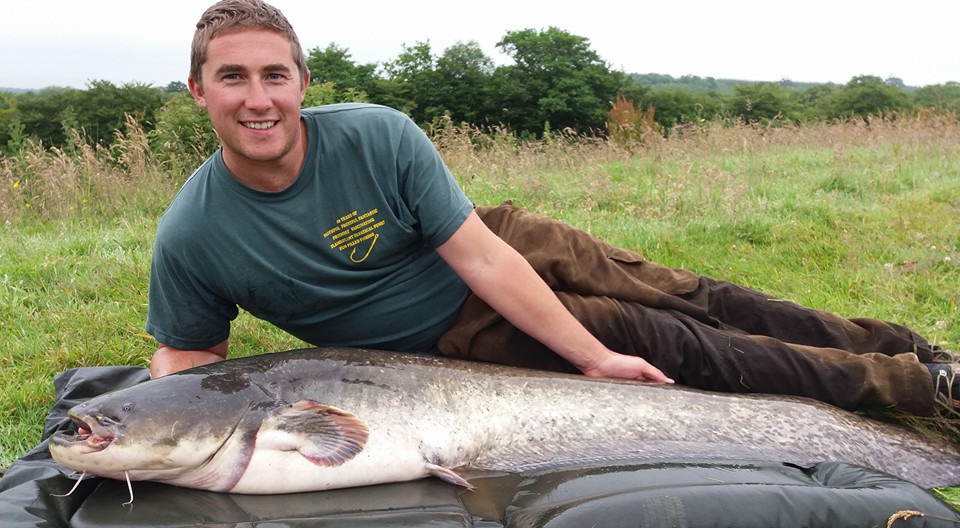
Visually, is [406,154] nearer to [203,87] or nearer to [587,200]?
[203,87]

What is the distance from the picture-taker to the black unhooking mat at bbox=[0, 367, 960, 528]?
6.89 ft

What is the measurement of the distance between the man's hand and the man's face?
4.64ft

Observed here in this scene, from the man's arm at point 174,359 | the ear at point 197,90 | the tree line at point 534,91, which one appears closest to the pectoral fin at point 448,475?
the man's arm at point 174,359

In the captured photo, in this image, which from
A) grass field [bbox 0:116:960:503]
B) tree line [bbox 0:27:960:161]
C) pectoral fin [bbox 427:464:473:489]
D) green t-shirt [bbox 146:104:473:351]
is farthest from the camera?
tree line [bbox 0:27:960:161]

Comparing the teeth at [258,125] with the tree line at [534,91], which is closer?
the teeth at [258,125]

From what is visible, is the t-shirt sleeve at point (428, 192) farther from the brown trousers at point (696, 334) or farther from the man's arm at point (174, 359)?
the man's arm at point (174, 359)

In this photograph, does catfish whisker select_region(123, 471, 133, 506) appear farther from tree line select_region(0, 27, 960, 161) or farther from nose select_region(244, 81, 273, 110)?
tree line select_region(0, 27, 960, 161)

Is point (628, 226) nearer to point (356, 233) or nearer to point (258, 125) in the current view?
point (356, 233)

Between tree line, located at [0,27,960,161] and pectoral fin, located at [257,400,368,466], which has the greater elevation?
tree line, located at [0,27,960,161]

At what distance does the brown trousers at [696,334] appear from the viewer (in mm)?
3021

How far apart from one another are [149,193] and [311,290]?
17.4ft

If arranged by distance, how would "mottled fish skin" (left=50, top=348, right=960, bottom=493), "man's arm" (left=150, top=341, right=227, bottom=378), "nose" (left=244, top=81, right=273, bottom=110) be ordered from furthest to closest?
1. "man's arm" (left=150, top=341, right=227, bottom=378)
2. "nose" (left=244, top=81, right=273, bottom=110)
3. "mottled fish skin" (left=50, top=348, right=960, bottom=493)

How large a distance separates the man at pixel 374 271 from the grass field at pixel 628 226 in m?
0.76

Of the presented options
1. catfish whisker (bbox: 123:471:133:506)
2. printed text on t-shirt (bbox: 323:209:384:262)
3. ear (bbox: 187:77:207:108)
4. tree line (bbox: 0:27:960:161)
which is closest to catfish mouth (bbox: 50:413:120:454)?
catfish whisker (bbox: 123:471:133:506)
